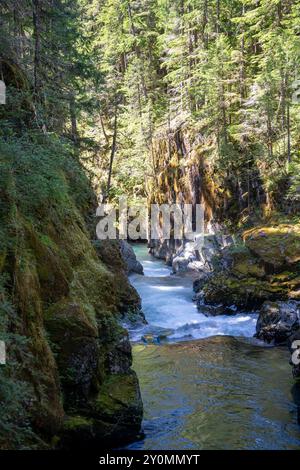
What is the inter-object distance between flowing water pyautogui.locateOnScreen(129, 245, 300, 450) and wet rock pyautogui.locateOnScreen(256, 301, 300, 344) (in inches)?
19.9

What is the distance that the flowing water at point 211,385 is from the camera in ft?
32.4

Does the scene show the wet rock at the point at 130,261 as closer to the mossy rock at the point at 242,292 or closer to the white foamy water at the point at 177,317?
the white foamy water at the point at 177,317

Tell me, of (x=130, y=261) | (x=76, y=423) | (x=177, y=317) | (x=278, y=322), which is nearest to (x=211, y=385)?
(x=278, y=322)

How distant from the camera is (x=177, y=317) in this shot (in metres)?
19.4

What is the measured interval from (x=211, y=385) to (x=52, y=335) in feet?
19.5

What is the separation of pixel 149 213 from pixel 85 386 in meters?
28.6

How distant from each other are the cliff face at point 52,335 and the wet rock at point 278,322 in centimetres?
718

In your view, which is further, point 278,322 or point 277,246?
point 277,246

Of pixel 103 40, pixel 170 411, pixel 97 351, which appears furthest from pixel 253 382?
pixel 103 40

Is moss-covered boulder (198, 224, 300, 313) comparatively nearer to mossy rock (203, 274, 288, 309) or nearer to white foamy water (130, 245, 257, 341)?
mossy rock (203, 274, 288, 309)

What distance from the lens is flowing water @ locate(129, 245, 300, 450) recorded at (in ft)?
32.4

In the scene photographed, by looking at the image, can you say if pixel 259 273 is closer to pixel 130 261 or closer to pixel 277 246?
pixel 277 246

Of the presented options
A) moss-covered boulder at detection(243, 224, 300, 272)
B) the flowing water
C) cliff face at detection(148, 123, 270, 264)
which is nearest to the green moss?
the flowing water
